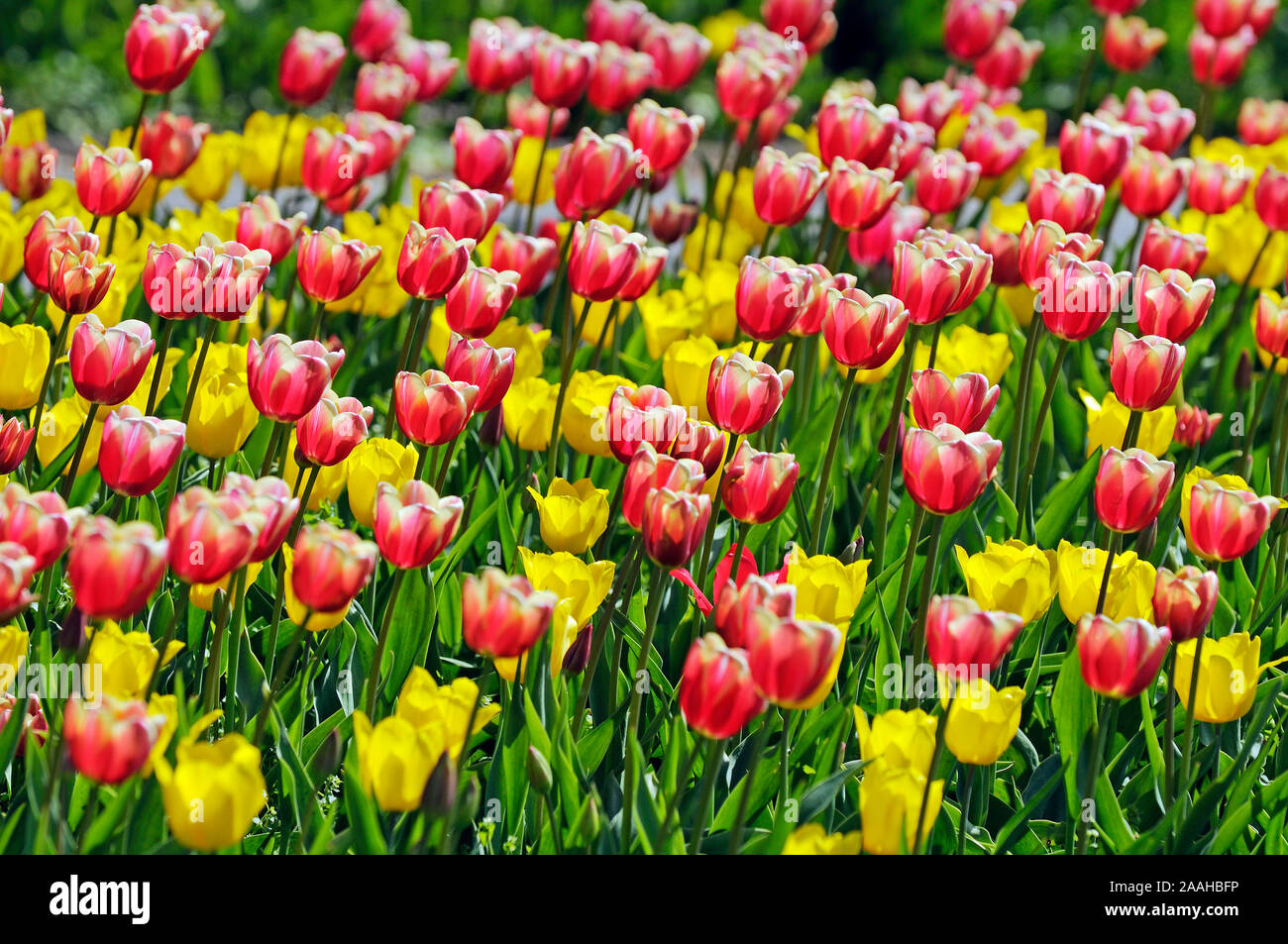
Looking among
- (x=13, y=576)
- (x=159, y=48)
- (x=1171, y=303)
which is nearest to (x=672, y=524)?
(x=13, y=576)

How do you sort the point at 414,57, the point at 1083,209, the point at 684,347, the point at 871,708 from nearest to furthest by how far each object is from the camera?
the point at 871,708
the point at 684,347
the point at 1083,209
the point at 414,57

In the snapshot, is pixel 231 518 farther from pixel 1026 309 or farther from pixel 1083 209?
pixel 1026 309

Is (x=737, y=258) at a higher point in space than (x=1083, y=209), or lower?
lower

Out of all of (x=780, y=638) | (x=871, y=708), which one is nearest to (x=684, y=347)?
(x=871, y=708)

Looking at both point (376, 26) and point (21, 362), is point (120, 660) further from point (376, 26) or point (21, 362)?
point (376, 26)

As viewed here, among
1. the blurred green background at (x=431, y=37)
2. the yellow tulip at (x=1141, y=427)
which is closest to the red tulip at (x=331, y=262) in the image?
the yellow tulip at (x=1141, y=427)

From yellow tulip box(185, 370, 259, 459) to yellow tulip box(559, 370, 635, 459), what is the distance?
59cm

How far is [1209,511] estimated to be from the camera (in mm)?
2357

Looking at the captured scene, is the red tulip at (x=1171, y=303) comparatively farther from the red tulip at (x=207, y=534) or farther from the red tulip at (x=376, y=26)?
the red tulip at (x=376, y=26)

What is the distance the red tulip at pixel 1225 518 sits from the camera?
233cm

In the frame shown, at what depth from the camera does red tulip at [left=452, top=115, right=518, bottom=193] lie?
330cm

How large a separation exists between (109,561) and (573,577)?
71cm

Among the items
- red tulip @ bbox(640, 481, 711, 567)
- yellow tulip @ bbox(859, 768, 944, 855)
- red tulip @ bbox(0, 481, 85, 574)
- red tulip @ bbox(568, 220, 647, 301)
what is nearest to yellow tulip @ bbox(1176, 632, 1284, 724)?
yellow tulip @ bbox(859, 768, 944, 855)
